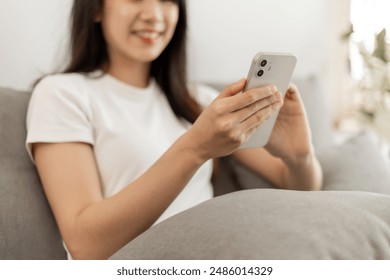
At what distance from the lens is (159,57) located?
0.98m

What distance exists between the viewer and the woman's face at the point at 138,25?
2.68 ft

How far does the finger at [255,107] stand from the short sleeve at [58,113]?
0.28m

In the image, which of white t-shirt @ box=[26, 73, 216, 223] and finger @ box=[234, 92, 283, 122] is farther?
white t-shirt @ box=[26, 73, 216, 223]

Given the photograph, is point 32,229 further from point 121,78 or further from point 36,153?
point 121,78

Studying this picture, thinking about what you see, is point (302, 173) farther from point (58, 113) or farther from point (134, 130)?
point (58, 113)

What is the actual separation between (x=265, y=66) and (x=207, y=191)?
13.3 inches

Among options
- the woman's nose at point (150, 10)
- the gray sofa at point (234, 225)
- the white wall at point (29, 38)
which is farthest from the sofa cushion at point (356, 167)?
the white wall at point (29, 38)

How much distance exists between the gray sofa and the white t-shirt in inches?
2.8

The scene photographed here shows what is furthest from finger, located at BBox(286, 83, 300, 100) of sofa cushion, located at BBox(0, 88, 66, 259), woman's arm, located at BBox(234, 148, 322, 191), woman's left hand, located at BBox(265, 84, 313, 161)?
sofa cushion, located at BBox(0, 88, 66, 259)

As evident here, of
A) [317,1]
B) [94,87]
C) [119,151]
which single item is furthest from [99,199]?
[317,1]

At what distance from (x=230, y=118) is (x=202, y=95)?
1.36 ft

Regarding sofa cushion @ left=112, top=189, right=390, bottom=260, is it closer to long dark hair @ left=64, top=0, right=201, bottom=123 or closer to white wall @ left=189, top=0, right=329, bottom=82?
long dark hair @ left=64, top=0, right=201, bottom=123

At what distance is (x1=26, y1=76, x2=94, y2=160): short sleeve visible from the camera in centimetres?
73

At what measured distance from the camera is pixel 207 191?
90cm
